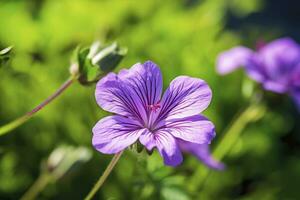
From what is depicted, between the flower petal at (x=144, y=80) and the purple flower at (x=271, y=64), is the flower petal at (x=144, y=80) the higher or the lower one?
the higher one

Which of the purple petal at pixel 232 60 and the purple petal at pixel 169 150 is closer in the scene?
the purple petal at pixel 169 150

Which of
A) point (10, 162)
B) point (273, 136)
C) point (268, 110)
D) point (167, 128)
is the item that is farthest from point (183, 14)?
point (167, 128)

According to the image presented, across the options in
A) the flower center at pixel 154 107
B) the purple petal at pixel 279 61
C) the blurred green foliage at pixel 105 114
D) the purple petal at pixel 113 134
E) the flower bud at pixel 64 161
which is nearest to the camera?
the purple petal at pixel 113 134

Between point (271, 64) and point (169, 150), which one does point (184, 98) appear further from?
point (271, 64)

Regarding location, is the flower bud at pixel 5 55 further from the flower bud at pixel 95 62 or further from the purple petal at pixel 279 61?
the purple petal at pixel 279 61

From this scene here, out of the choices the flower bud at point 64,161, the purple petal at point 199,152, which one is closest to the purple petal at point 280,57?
the purple petal at point 199,152

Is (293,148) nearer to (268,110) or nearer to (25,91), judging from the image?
(268,110)

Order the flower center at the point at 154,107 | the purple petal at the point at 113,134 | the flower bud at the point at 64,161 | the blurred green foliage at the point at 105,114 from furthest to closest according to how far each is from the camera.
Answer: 1. the blurred green foliage at the point at 105,114
2. the flower bud at the point at 64,161
3. the flower center at the point at 154,107
4. the purple petal at the point at 113,134
